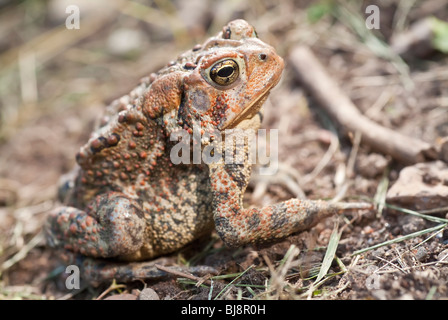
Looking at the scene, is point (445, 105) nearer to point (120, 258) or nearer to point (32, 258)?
point (120, 258)

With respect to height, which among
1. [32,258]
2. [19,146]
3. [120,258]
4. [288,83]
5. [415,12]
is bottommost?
[32,258]

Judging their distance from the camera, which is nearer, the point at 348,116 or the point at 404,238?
the point at 404,238

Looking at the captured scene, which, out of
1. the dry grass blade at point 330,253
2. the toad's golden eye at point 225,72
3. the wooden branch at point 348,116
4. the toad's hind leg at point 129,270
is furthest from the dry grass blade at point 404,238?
the toad's golden eye at point 225,72

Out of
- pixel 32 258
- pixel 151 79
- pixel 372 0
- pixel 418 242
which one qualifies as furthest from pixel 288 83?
pixel 32 258

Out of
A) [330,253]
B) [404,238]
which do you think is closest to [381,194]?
[404,238]

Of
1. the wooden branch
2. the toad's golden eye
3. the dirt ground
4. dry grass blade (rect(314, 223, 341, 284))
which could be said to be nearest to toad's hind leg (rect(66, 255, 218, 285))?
the dirt ground

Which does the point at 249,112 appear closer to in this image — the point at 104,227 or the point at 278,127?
the point at 104,227
